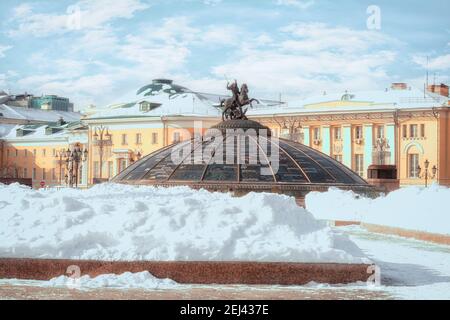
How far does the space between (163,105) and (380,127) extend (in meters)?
14.8

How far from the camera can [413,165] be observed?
48688 mm

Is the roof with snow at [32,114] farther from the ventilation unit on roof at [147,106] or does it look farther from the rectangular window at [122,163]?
the ventilation unit on roof at [147,106]

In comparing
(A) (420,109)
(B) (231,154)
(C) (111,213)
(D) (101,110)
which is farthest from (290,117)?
(C) (111,213)

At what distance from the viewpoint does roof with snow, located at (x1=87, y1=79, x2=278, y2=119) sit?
55.2 metres

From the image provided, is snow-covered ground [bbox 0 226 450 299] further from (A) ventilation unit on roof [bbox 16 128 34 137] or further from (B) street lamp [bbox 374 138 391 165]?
(A) ventilation unit on roof [bbox 16 128 34 137]

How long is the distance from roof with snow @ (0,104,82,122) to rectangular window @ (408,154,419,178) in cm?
3737

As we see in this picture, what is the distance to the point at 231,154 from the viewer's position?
1841 cm

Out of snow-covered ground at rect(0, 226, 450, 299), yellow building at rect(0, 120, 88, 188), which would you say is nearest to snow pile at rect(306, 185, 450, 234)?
snow-covered ground at rect(0, 226, 450, 299)

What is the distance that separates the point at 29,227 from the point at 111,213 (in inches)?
37.0

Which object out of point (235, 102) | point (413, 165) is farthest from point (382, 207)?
point (413, 165)

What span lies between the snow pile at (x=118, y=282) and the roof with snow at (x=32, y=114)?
65.6 m

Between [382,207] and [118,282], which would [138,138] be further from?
[118,282]

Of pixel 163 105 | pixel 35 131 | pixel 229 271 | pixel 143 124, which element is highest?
pixel 163 105
